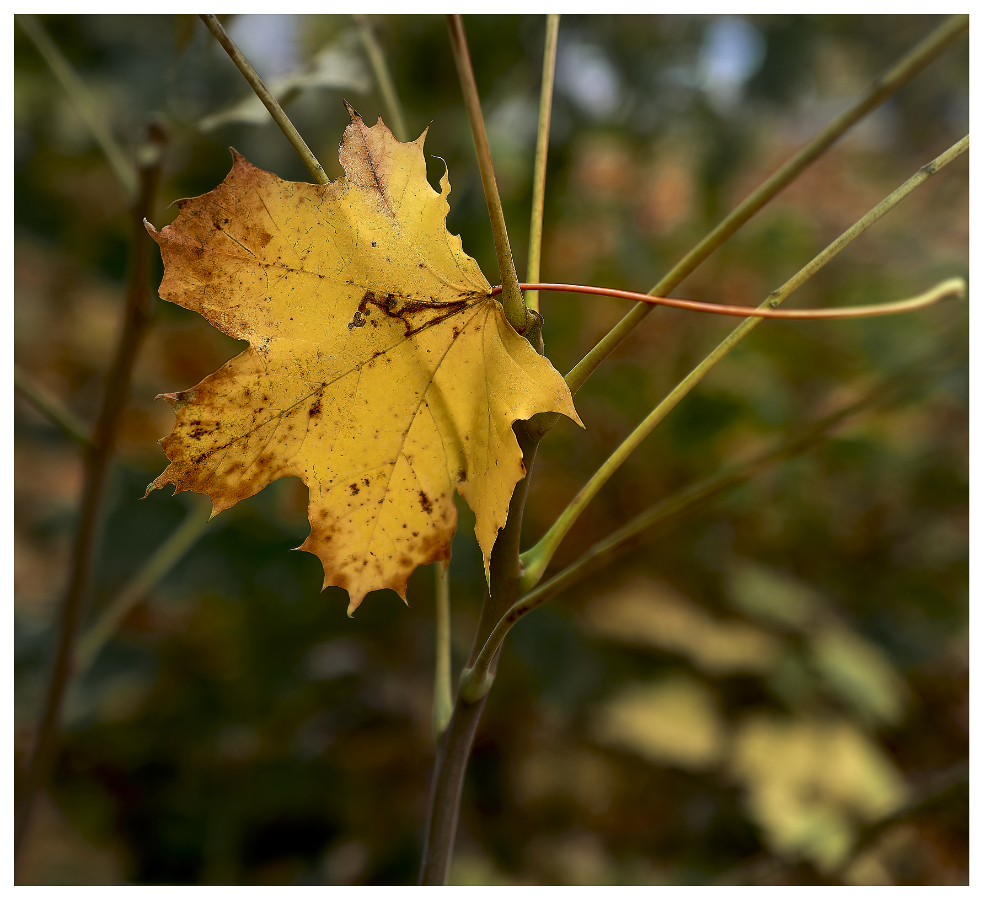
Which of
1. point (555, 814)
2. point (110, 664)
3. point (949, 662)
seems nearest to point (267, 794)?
point (110, 664)

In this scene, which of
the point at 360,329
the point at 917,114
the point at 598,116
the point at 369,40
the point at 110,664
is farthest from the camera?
the point at 917,114

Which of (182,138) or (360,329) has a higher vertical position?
(182,138)

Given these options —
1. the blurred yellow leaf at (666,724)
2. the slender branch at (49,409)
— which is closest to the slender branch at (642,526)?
the slender branch at (49,409)

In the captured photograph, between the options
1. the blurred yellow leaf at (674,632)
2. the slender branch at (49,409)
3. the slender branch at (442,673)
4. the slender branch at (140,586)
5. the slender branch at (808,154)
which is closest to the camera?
the slender branch at (808,154)

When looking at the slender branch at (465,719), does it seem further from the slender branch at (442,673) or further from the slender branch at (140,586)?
the slender branch at (140,586)

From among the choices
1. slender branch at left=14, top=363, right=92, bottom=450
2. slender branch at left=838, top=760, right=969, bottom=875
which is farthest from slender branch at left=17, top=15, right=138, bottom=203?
slender branch at left=838, top=760, right=969, bottom=875

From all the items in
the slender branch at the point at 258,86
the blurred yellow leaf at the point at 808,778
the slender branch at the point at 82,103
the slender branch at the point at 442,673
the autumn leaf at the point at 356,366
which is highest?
the slender branch at the point at 82,103
